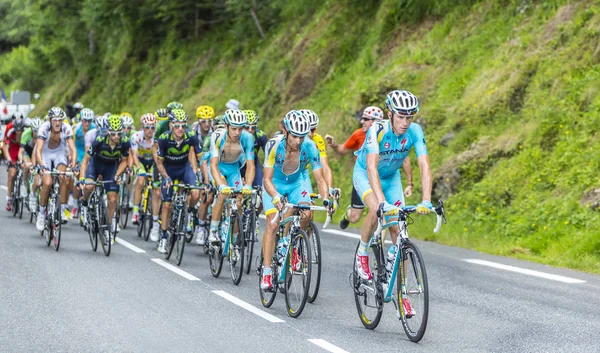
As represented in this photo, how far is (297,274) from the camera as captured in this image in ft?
32.3

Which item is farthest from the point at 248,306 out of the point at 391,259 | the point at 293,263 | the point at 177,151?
the point at 177,151

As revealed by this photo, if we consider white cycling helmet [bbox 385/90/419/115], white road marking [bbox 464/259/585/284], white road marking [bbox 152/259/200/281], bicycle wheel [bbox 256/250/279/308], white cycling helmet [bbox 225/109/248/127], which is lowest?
white road marking [bbox 152/259/200/281]

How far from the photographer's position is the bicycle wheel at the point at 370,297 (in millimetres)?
8977

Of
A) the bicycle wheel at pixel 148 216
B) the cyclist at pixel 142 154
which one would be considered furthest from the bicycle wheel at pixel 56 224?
the cyclist at pixel 142 154

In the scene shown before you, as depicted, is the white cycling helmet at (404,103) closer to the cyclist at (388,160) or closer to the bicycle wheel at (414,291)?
the cyclist at (388,160)

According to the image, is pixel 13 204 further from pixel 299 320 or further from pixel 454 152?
pixel 299 320

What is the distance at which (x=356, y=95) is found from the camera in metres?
25.9

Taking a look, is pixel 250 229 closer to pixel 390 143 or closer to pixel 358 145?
pixel 358 145

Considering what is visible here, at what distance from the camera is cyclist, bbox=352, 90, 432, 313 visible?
8.85m

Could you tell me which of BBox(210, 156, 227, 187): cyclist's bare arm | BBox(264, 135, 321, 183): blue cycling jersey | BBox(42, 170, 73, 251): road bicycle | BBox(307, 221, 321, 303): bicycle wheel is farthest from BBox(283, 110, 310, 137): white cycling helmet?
BBox(42, 170, 73, 251): road bicycle

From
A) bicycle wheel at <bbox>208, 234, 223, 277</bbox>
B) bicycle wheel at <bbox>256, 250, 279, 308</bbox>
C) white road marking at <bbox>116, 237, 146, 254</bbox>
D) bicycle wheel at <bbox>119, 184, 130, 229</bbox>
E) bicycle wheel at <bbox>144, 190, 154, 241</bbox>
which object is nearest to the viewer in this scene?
bicycle wheel at <bbox>256, 250, 279, 308</bbox>

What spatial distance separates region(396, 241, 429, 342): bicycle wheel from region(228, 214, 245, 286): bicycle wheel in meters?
3.50

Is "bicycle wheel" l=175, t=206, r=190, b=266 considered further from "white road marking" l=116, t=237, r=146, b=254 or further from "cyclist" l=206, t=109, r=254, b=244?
"white road marking" l=116, t=237, r=146, b=254

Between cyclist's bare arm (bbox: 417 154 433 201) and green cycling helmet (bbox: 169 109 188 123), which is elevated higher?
green cycling helmet (bbox: 169 109 188 123)
